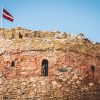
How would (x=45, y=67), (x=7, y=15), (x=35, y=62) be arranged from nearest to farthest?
(x=35, y=62) → (x=45, y=67) → (x=7, y=15)

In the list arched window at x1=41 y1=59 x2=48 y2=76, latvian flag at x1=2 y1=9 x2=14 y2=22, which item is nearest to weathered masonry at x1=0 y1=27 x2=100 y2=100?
arched window at x1=41 y1=59 x2=48 y2=76

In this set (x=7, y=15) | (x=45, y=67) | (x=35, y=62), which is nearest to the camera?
(x=35, y=62)

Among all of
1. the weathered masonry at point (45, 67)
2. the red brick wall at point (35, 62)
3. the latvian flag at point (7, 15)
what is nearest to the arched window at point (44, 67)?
the weathered masonry at point (45, 67)

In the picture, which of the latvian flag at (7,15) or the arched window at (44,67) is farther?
the latvian flag at (7,15)

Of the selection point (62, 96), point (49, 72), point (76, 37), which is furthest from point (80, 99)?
point (76, 37)

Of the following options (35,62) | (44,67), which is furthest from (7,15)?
(44,67)

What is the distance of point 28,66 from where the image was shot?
16469 millimetres

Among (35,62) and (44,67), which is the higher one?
(35,62)

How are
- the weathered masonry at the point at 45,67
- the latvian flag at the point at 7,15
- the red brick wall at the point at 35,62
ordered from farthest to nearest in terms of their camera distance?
the latvian flag at the point at 7,15 → the red brick wall at the point at 35,62 → the weathered masonry at the point at 45,67

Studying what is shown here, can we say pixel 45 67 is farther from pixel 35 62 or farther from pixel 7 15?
pixel 7 15

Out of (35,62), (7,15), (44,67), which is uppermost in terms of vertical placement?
(7,15)

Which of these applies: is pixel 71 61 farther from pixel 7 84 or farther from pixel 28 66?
pixel 7 84

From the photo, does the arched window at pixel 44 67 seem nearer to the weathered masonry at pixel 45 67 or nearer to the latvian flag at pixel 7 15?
the weathered masonry at pixel 45 67

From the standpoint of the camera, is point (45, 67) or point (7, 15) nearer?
point (45, 67)
